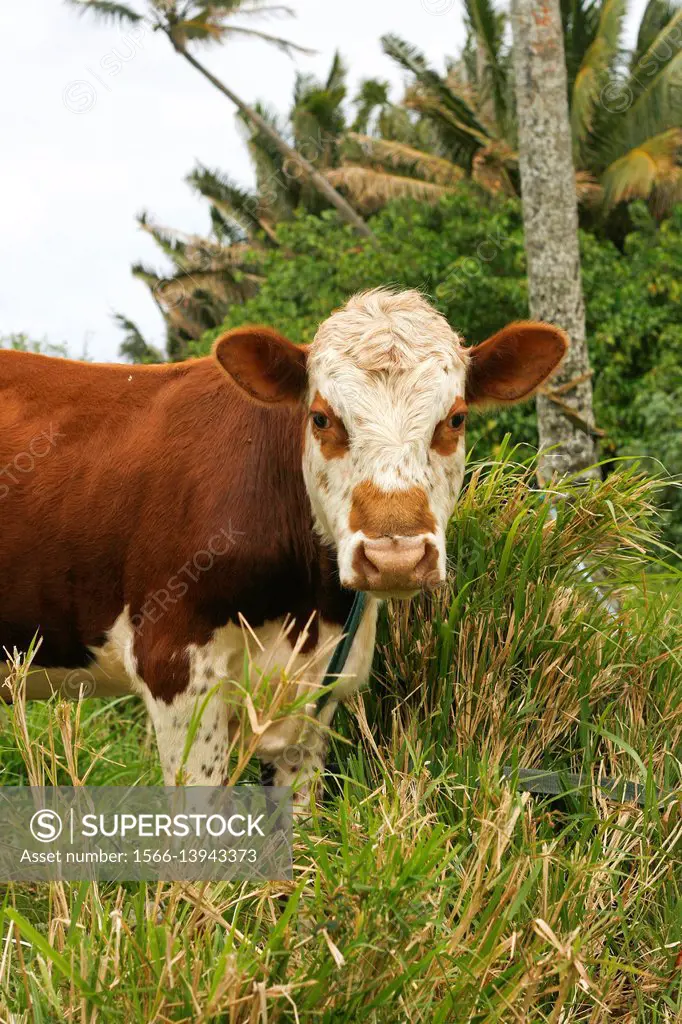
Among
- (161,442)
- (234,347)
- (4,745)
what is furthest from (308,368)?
(4,745)

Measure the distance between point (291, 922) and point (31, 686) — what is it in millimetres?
1699

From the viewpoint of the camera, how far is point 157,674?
10.4ft

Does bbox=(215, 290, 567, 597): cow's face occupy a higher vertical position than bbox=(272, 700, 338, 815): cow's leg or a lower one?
higher

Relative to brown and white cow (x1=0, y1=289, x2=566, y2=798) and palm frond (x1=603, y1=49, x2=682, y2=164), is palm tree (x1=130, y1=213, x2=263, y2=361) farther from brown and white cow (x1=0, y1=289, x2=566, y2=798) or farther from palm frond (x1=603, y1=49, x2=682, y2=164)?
brown and white cow (x1=0, y1=289, x2=566, y2=798)

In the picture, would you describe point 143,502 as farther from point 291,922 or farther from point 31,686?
point 291,922

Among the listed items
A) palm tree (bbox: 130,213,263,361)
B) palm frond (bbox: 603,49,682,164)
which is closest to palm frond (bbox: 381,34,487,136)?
palm frond (bbox: 603,49,682,164)

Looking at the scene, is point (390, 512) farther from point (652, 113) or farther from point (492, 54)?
point (652, 113)

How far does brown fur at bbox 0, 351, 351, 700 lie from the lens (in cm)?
319

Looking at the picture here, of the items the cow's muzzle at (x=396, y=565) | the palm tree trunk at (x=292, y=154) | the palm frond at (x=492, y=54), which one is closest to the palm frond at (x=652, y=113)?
the palm frond at (x=492, y=54)

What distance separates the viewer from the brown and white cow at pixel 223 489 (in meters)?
2.92

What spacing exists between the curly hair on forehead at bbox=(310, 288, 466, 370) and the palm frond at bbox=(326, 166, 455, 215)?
61.8 ft

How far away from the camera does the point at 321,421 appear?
2.99 meters

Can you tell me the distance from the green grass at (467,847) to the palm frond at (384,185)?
60.3ft

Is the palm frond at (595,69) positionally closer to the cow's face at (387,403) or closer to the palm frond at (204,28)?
the palm frond at (204,28)
